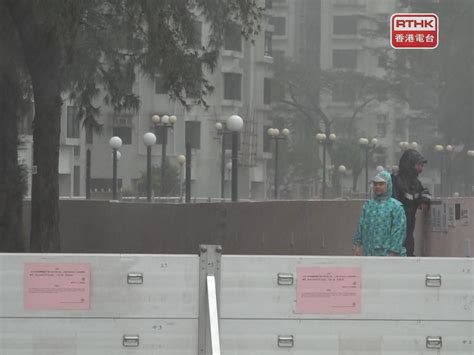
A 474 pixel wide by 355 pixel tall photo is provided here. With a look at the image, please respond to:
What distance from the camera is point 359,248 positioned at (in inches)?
455

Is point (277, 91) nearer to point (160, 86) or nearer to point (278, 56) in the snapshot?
point (278, 56)

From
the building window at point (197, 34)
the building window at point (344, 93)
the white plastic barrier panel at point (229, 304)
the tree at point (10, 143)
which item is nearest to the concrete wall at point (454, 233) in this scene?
the building window at point (344, 93)

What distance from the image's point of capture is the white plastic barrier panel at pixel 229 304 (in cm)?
909

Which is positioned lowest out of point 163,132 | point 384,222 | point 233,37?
point 384,222

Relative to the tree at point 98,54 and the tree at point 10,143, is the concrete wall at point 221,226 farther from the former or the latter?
the tree at point 10,143

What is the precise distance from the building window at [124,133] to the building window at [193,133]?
59 centimetres

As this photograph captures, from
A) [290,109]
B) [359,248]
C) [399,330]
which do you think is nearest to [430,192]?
[290,109]

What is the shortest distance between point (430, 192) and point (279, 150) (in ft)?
6.54

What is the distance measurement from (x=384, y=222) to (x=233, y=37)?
3845 mm

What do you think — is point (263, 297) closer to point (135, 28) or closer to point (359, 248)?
point (359, 248)

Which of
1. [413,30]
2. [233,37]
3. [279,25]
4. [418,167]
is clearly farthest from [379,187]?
[233,37]

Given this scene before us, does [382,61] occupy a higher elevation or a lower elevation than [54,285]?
higher

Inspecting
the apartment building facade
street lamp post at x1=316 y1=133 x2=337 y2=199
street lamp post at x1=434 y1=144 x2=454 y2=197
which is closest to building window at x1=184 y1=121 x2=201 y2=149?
the apartment building facade

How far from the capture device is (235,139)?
13.4 meters
